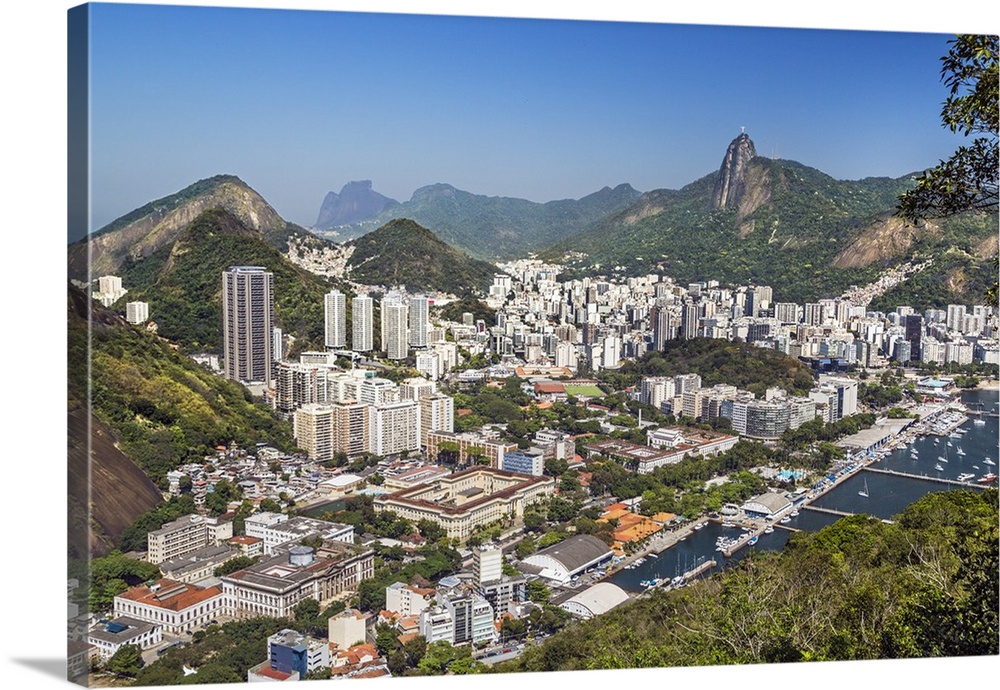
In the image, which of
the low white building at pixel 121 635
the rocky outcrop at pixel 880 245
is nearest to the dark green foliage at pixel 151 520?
the low white building at pixel 121 635

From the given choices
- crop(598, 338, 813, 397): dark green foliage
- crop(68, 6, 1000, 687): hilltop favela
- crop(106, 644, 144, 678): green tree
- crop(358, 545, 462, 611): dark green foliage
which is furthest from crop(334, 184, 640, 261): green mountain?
crop(106, 644, 144, 678): green tree

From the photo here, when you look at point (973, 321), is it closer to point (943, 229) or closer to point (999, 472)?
point (943, 229)

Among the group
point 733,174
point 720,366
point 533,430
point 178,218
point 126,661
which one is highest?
point 733,174

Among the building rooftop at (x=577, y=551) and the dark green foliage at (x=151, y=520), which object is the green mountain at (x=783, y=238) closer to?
the building rooftop at (x=577, y=551)

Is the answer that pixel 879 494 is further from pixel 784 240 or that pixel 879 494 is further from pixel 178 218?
pixel 178 218

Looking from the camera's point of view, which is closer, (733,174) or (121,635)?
(121,635)

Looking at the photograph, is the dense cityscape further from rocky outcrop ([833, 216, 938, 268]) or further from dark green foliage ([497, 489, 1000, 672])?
dark green foliage ([497, 489, 1000, 672])

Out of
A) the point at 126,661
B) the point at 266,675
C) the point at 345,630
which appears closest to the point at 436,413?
the point at 345,630
